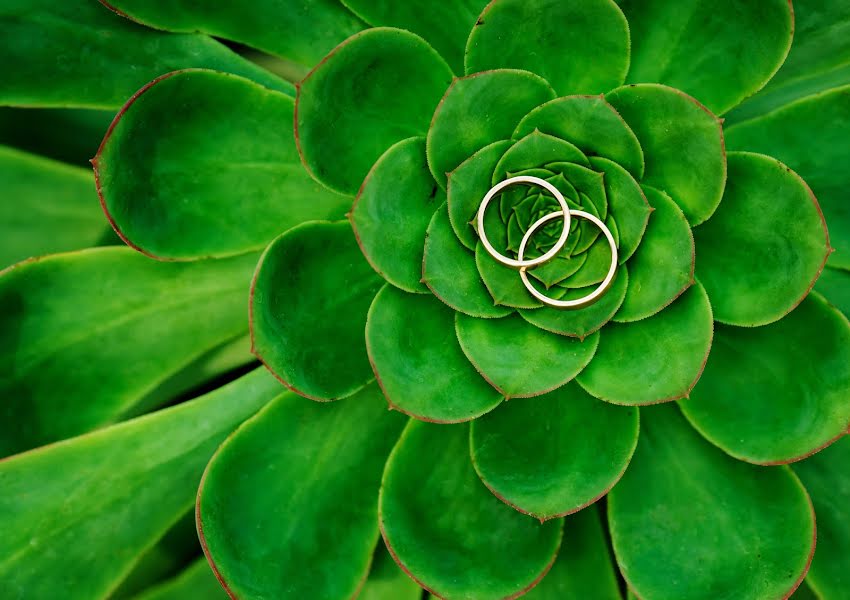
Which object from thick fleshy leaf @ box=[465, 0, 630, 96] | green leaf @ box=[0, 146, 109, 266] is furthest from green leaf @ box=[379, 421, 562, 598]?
green leaf @ box=[0, 146, 109, 266]

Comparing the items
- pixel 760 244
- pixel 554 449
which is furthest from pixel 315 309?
pixel 760 244

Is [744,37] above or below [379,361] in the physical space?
above

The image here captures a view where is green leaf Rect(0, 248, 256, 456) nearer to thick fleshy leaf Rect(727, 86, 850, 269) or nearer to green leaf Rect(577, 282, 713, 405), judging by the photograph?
green leaf Rect(577, 282, 713, 405)

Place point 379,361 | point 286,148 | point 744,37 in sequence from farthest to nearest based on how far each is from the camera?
1. point 286,148
2. point 744,37
3. point 379,361

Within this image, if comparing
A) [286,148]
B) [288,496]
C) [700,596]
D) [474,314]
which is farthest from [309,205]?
[700,596]

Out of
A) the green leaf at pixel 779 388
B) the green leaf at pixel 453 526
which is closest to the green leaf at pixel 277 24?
the green leaf at pixel 453 526

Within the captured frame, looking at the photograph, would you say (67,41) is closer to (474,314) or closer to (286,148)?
(286,148)

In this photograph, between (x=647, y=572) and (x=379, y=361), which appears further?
(x=647, y=572)
